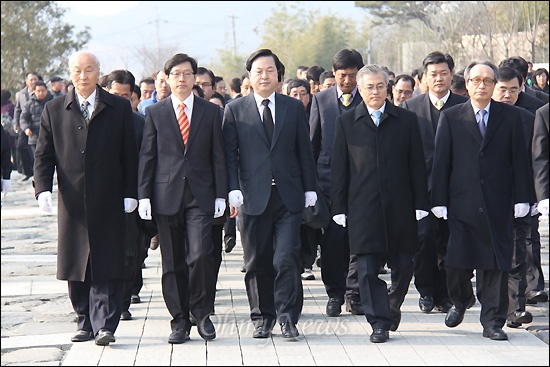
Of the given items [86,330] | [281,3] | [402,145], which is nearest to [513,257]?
[402,145]

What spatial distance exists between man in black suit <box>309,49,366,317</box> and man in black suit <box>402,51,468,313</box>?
0.59 metres

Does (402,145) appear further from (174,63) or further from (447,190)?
(174,63)

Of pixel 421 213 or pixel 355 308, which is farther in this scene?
pixel 355 308

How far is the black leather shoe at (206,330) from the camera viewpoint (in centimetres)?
806

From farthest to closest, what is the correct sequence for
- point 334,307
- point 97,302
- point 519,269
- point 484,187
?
1. point 334,307
2. point 519,269
3. point 484,187
4. point 97,302

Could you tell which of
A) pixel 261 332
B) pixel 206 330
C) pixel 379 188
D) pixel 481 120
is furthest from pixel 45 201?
pixel 481 120

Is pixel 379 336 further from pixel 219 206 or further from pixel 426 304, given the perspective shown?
pixel 219 206

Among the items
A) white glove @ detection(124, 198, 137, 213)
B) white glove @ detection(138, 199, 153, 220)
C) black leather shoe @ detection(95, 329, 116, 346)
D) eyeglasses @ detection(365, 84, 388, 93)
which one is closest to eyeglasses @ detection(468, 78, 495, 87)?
eyeglasses @ detection(365, 84, 388, 93)

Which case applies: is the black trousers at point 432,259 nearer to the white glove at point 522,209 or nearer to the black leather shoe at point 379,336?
the white glove at point 522,209

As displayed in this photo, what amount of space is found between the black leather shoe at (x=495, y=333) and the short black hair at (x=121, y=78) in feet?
12.4

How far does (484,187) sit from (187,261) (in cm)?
235

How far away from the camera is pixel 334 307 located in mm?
9164

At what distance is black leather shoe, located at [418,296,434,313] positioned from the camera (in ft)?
30.6

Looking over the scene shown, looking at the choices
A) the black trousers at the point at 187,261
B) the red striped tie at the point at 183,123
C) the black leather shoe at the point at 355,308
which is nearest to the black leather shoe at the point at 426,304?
the black leather shoe at the point at 355,308
